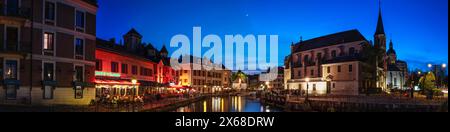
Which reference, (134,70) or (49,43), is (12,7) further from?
(134,70)

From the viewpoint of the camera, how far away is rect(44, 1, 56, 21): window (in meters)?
29.9

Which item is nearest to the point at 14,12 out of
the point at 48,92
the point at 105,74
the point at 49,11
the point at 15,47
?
the point at 15,47

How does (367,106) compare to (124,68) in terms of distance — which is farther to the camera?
(124,68)

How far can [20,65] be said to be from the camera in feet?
93.6

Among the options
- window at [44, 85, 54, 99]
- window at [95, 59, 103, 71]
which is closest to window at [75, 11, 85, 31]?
window at [44, 85, 54, 99]

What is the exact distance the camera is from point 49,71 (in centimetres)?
3069

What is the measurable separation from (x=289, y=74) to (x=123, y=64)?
165 feet

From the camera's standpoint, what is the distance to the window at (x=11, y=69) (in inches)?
1105

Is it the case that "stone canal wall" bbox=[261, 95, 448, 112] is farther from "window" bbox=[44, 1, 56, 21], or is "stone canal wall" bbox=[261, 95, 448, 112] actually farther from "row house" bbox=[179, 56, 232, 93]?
"row house" bbox=[179, 56, 232, 93]

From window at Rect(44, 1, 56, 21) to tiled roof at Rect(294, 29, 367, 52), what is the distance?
63.7m

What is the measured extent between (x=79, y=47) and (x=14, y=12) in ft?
22.5

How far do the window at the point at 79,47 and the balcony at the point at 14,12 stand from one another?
5687 mm
